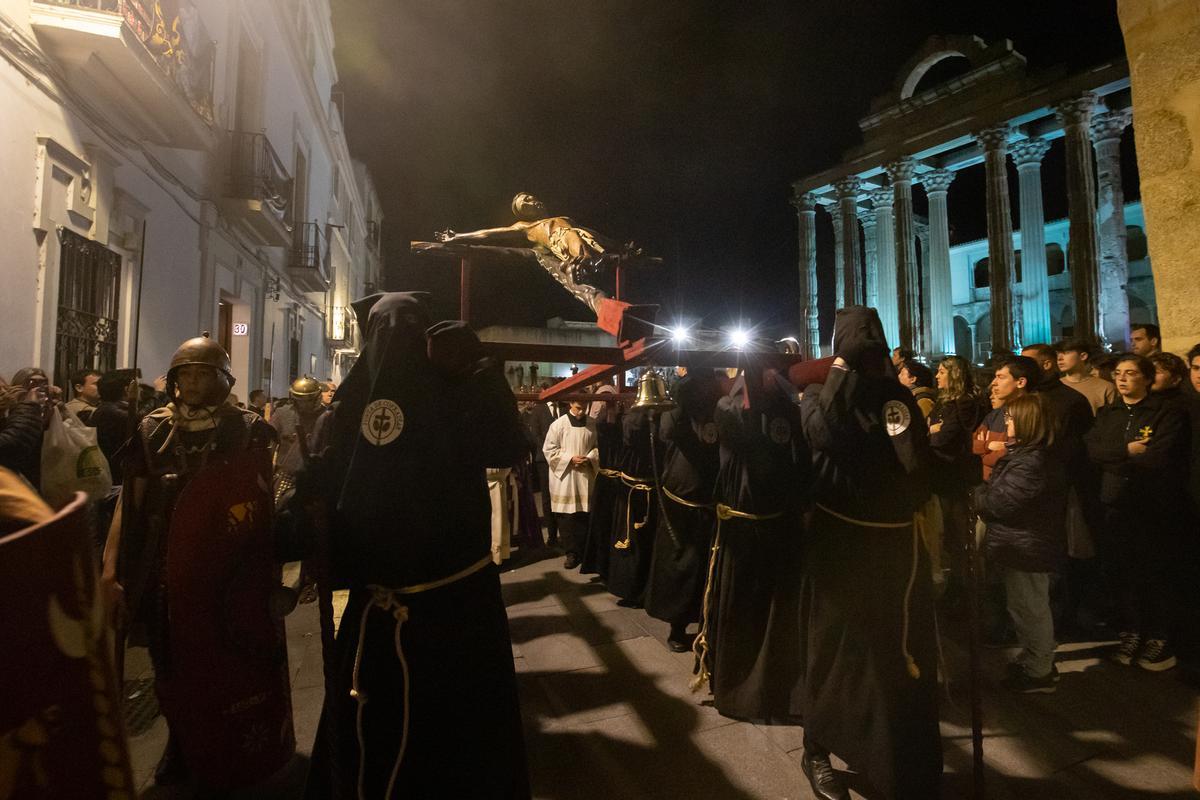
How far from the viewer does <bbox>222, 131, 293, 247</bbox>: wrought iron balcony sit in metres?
10.3

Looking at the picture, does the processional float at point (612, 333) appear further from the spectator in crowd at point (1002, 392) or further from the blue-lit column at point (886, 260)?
the blue-lit column at point (886, 260)

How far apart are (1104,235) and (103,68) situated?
27840mm

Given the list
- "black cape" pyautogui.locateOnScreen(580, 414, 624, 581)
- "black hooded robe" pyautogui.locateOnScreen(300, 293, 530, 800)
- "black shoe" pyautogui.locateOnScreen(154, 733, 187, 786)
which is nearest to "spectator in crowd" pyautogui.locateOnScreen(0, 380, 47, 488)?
"black shoe" pyautogui.locateOnScreen(154, 733, 187, 786)

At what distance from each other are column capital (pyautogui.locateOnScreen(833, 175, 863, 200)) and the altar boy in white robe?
2859cm

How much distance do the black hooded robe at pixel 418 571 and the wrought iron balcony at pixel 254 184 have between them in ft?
34.5

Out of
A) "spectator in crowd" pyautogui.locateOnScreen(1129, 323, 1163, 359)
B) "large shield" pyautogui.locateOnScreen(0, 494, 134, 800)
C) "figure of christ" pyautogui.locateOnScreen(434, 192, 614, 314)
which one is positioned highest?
"figure of christ" pyautogui.locateOnScreen(434, 192, 614, 314)

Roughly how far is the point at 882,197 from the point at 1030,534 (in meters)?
31.2

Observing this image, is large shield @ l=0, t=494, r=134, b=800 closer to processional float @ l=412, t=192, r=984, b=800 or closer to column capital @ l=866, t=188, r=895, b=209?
processional float @ l=412, t=192, r=984, b=800

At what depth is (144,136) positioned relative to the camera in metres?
7.66

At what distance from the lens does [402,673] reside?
70.2 inches

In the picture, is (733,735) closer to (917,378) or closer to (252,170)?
(917,378)

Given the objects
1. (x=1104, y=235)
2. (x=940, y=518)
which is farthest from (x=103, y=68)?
(x=1104, y=235)

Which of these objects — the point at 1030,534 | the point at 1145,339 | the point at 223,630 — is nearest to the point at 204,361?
the point at 223,630

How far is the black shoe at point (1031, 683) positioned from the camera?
133 inches
